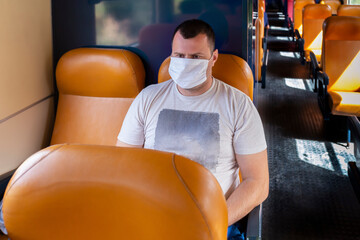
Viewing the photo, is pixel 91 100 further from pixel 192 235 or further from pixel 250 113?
pixel 192 235

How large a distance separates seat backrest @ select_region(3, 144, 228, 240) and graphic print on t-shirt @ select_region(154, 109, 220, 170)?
2.10 ft

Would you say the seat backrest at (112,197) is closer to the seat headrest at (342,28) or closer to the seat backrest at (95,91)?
the seat backrest at (95,91)

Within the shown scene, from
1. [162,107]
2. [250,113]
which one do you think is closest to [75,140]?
[162,107]

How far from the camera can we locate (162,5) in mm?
2014

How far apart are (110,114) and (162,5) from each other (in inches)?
25.3

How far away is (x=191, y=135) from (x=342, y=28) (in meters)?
3.13

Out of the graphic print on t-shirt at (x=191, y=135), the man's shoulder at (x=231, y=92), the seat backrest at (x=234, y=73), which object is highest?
the seat backrest at (x=234, y=73)

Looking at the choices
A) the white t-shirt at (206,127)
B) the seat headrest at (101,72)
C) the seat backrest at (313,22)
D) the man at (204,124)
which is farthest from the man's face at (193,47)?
the seat backrest at (313,22)

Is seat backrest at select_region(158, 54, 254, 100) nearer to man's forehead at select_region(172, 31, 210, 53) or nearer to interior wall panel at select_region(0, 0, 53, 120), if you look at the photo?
man's forehead at select_region(172, 31, 210, 53)

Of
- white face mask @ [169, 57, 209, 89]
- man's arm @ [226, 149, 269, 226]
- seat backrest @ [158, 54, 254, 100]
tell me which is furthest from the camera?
seat backrest @ [158, 54, 254, 100]

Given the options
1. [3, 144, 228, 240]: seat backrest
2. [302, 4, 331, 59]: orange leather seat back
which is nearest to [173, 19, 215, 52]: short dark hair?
[3, 144, 228, 240]: seat backrest

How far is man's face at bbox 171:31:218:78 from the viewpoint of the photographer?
155 centimetres

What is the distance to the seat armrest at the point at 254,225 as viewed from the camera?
1.26m

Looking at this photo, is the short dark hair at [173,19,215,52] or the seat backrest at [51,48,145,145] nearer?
the short dark hair at [173,19,215,52]
